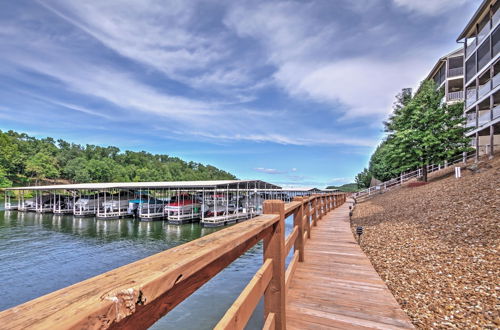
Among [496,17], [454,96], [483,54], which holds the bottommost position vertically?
[454,96]

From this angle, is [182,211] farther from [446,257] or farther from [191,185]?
[446,257]

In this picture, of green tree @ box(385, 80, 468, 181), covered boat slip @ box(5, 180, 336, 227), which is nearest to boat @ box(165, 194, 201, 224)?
covered boat slip @ box(5, 180, 336, 227)

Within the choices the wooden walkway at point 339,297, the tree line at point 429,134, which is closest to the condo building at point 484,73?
the tree line at point 429,134

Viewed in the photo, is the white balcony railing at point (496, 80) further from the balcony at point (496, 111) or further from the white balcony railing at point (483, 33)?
the white balcony railing at point (483, 33)

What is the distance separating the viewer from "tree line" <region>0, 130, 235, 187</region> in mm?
61097

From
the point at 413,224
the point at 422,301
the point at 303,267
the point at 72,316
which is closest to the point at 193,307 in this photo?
the point at 303,267

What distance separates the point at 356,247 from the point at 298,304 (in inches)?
118

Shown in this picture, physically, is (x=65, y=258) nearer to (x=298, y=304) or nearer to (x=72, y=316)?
(x=298, y=304)

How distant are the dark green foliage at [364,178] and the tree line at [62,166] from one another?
57.4 meters

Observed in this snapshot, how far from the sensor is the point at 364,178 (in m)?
48.8

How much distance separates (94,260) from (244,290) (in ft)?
42.1

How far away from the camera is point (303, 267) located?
4.29 meters

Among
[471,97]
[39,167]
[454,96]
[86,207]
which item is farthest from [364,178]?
[39,167]

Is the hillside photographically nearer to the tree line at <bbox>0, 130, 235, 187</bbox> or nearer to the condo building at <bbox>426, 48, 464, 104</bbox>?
the condo building at <bbox>426, 48, 464, 104</bbox>
